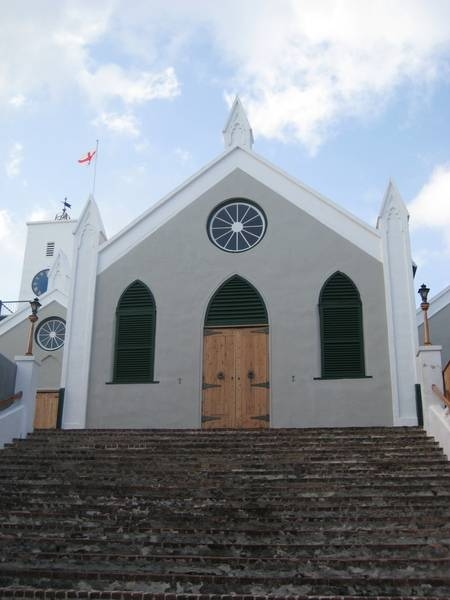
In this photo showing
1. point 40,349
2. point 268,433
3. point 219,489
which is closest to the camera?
point 219,489

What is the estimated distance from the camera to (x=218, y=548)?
8594 mm

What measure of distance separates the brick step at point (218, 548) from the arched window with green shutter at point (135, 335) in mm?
7713

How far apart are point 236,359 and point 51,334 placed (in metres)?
8.61

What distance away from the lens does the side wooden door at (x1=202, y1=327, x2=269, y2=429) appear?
15961 mm

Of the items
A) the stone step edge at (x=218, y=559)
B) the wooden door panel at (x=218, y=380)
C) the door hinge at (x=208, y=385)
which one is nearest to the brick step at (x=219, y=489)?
the stone step edge at (x=218, y=559)

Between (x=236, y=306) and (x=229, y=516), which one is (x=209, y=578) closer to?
(x=229, y=516)

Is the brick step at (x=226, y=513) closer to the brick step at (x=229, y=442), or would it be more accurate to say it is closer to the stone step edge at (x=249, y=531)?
the stone step edge at (x=249, y=531)

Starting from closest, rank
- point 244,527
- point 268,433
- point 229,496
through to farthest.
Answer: point 244,527 → point 229,496 → point 268,433

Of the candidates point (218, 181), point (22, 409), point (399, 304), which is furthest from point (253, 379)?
point (218, 181)

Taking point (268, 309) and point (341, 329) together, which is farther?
point (268, 309)

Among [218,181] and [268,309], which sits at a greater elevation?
[218,181]

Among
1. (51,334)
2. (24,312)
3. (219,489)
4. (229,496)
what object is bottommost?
(229,496)

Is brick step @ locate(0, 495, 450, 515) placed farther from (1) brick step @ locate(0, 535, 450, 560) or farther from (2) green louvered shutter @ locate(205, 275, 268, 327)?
(2) green louvered shutter @ locate(205, 275, 268, 327)

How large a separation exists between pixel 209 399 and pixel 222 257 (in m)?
3.54
